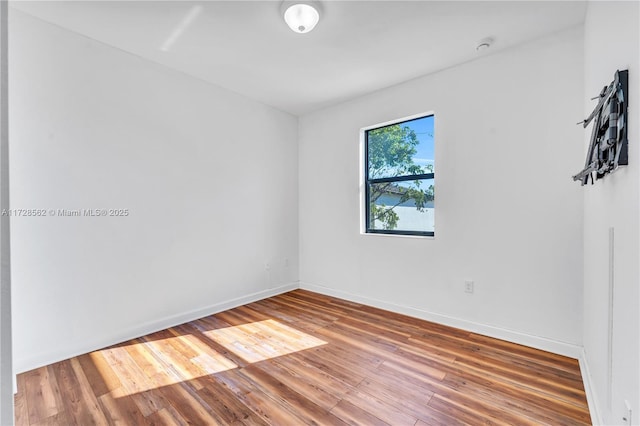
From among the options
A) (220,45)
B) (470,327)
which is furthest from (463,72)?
(470,327)

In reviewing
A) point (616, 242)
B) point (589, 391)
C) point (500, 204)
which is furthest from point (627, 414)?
point (500, 204)

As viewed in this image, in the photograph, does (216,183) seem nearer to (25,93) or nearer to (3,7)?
(25,93)

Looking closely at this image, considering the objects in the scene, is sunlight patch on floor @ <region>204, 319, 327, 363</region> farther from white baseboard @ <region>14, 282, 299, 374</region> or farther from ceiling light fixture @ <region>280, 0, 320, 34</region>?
ceiling light fixture @ <region>280, 0, 320, 34</region>

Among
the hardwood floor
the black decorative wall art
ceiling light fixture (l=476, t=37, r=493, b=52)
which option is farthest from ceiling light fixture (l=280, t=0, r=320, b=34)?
the hardwood floor

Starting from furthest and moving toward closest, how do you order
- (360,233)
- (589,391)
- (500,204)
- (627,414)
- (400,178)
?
1. (360,233)
2. (400,178)
3. (500,204)
4. (589,391)
5. (627,414)

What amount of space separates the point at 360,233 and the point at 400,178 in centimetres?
81

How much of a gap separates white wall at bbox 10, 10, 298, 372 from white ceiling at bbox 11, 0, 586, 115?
291 millimetres

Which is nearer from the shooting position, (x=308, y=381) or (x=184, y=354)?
(x=308, y=381)

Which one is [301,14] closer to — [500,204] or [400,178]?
[400,178]

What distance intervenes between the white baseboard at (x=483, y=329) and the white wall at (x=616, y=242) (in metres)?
0.39

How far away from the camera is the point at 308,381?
1858mm

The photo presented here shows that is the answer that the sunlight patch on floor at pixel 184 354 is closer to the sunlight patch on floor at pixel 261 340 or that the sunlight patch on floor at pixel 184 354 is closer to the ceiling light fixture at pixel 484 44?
the sunlight patch on floor at pixel 261 340

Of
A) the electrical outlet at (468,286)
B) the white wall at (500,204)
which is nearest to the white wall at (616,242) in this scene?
the white wall at (500,204)

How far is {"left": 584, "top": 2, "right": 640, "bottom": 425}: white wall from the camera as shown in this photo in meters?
0.94
